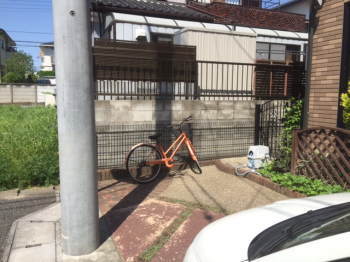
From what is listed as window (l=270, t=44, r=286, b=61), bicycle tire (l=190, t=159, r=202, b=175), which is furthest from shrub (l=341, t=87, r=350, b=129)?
window (l=270, t=44, r=286, b=61)

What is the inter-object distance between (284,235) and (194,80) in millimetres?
5804

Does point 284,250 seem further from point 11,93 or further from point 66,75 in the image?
point 11,93

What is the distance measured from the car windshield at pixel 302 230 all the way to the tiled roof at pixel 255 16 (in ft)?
42.6

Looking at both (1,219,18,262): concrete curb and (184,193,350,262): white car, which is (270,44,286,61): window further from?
(1,219,18,262): concrete curb

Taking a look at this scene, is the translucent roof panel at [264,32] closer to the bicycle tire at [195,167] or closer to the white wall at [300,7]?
the white wall at [300,7]

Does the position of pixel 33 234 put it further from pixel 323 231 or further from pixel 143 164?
pixel 323 231

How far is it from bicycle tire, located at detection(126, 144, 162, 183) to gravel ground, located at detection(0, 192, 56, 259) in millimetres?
1488

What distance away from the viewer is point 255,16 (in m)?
15.5

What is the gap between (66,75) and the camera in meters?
3.02

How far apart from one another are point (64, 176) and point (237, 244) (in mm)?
1965

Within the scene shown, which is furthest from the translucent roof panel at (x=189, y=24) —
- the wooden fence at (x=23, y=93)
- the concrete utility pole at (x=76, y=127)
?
the wooden fence at (x=23, y=93)

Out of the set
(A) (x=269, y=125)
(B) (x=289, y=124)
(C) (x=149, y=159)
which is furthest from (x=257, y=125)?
(C) (x=149, y=159)

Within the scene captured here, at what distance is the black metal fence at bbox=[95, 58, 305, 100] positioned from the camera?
656cm

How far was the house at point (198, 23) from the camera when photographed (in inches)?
401
